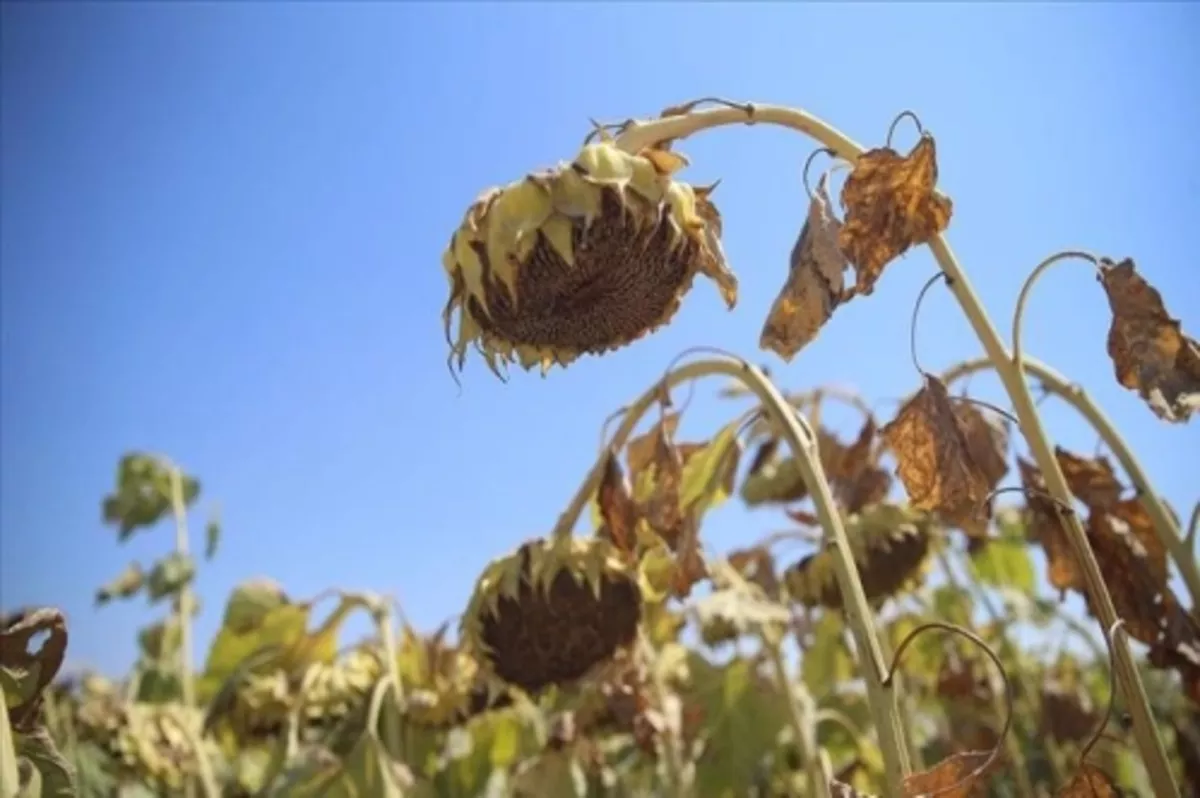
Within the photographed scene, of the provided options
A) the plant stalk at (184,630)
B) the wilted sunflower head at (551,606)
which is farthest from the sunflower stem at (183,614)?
the wilted sunflower head at (551,606)

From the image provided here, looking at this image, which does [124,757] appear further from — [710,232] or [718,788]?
[710,232]

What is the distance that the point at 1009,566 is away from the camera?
4.30m

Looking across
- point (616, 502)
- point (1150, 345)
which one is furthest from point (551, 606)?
point (1150, 345)

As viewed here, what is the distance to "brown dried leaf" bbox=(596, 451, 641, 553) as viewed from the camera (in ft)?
6.16

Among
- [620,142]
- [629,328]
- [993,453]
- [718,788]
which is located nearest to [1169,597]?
[993,453]

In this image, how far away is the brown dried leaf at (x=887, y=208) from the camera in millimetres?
1348

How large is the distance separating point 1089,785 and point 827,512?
0.43 m

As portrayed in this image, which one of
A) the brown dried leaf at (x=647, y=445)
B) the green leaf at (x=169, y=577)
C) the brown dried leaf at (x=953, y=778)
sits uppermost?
the green leaf at (x=169, y=577)

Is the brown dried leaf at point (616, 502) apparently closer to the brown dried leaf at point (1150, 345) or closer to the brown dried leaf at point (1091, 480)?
the brown dried leaf at point (1091, 480)

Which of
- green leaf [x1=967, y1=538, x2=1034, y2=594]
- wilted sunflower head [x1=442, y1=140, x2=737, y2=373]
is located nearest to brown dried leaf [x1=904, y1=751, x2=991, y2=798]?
wilted sunflower head [x1=442, y1=140, x2=737, y2=373]

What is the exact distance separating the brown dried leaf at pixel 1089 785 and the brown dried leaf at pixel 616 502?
852mm

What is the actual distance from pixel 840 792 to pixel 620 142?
2.72 ft

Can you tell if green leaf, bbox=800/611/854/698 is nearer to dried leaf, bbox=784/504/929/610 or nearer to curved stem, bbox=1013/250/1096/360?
dried leaf, bbox=784/504/929/610

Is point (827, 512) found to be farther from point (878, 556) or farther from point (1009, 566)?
point (1009, 566)
